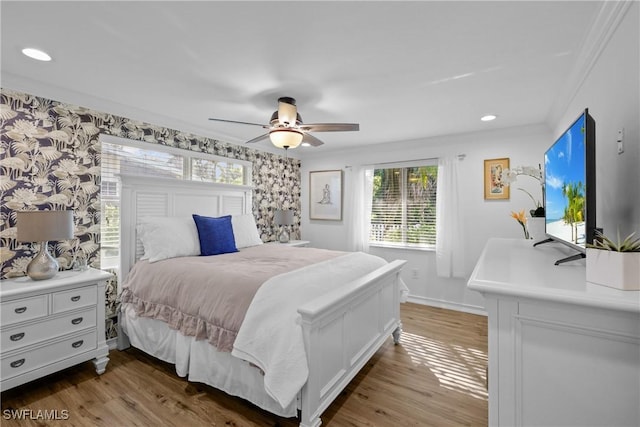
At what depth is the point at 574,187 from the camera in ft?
4.69

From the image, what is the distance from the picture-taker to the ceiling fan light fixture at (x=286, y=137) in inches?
102

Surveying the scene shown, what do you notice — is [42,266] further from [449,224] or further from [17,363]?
[449,224]

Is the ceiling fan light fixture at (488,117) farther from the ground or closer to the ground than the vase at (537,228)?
farther from the ground

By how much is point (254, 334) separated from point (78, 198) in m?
2.20

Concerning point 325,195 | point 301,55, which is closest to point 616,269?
point 301,55

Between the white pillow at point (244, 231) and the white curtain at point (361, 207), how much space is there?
1680mm

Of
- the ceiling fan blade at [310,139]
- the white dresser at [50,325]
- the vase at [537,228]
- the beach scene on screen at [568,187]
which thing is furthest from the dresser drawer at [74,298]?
the vase at [537,228]

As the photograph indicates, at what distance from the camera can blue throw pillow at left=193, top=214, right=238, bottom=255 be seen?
10.1 ft

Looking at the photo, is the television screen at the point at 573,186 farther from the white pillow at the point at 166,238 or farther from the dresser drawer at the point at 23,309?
the dresser drawer at the point at 23,309

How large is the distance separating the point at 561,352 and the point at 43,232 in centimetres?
309

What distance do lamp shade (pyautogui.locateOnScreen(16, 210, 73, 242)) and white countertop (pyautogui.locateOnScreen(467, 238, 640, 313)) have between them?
279 cm

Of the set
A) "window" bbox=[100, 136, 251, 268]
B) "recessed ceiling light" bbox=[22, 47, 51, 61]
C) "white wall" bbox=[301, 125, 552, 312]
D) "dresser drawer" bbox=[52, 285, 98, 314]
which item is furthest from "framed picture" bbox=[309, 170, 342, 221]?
"recessed ceiling light" bbox=[22, 47, 51, 61]

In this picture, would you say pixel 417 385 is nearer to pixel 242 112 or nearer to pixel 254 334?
pixel 254 334

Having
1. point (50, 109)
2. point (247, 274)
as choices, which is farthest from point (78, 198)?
point (247, 274)
